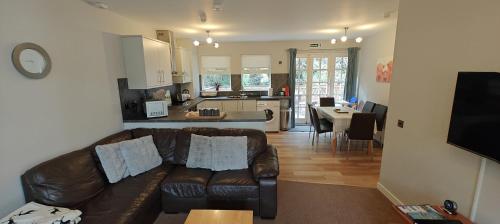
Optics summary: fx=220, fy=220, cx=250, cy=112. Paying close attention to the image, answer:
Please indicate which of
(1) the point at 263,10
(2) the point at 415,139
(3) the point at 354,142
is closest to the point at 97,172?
(1) the point at 263,10

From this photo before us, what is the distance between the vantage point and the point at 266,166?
246 cm

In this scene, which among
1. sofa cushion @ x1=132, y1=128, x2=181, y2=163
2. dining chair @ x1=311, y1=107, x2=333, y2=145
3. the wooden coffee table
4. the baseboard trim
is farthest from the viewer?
dining chair @ x1=311, y1=107, x2=333, y2=145

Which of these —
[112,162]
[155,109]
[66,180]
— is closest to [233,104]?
[155,109]

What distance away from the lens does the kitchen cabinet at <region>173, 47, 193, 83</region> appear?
4648 mm

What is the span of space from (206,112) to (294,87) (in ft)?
11.3

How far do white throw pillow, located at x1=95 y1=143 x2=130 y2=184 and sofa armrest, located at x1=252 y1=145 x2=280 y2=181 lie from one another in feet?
4.89

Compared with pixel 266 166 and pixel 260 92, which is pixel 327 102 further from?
pixel 266 166

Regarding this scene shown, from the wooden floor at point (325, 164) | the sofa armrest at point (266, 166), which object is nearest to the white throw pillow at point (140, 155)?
the sofa armrest at point (266, 166)

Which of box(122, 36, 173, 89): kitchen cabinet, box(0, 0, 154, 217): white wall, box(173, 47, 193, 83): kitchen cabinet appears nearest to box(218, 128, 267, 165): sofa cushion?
box(122, 36, 173, 89): kitchen cabinet

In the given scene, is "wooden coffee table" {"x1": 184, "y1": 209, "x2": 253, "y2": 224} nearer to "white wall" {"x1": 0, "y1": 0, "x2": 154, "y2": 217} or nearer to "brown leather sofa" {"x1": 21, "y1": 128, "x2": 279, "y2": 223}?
"brown leather sofa" {"x1": 21, "y1": 128, "x2": 279, "y2": 223}

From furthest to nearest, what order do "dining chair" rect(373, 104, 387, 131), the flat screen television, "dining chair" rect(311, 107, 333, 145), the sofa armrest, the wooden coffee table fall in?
"dining chair" rect(311, 107, 333, 145) < "dining chair" rect(373, 104, 387, 131) < the sofa armrest < the wooden coffee table < the flat screen television

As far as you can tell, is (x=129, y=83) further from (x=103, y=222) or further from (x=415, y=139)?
(x=415, y=139)

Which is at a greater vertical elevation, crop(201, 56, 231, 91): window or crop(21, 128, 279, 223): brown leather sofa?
crop(201, 56, 231, 91): window

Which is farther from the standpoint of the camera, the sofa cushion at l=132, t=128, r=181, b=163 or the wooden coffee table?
the sofa cushion at l=132, t=128, r=181, b=163
